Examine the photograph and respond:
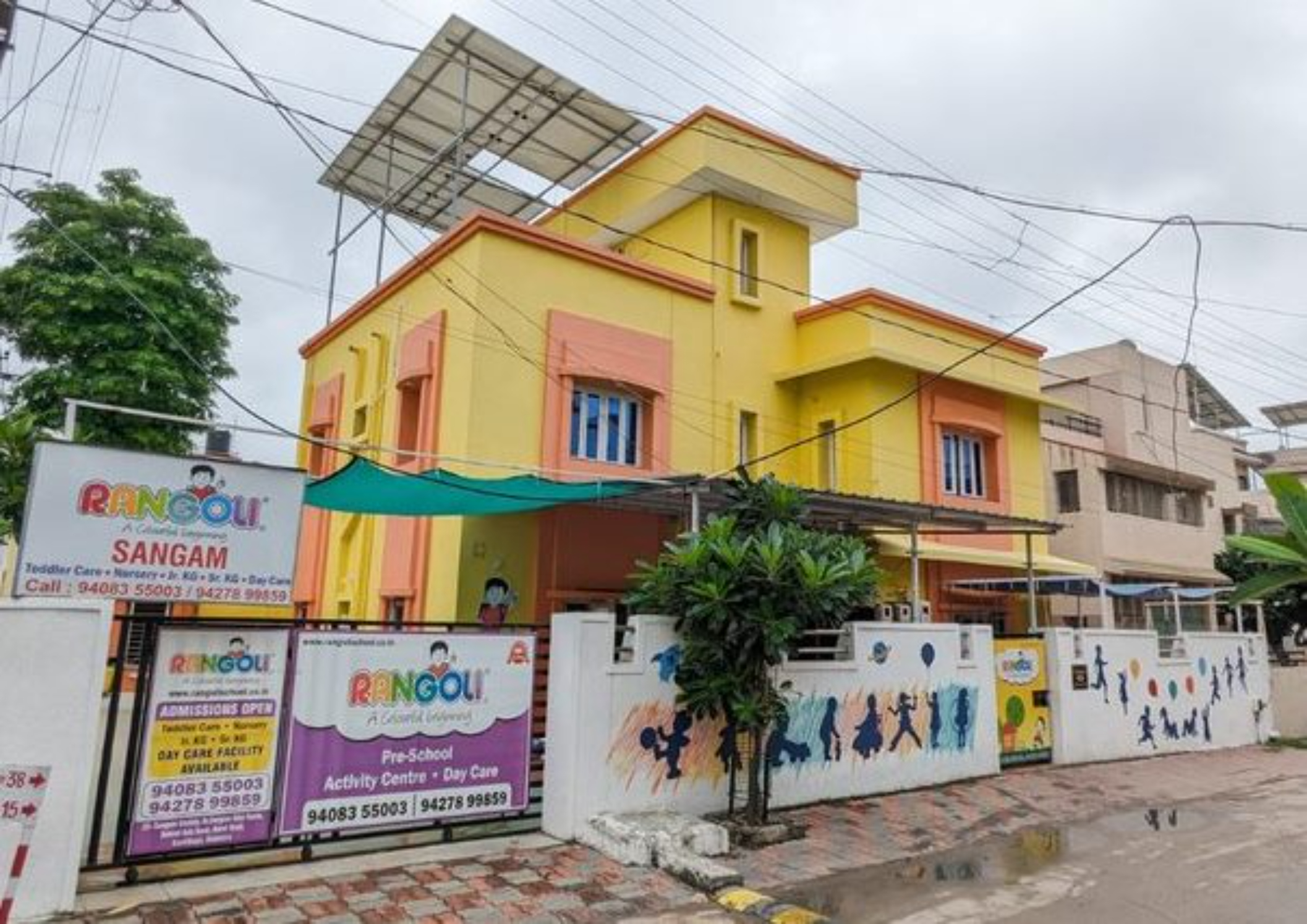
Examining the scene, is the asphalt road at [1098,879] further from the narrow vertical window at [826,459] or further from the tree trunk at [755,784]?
the narrow vertical window at [826,459]

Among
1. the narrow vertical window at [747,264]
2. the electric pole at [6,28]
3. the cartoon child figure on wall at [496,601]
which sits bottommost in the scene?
the cartoon child figure on wall at [496,601]

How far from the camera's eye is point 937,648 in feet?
32.9

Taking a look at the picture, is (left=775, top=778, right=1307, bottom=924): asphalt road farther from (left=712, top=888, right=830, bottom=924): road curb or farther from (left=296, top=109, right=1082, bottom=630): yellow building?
(left=296, top=109, right=1082, bottom=630): yellow building

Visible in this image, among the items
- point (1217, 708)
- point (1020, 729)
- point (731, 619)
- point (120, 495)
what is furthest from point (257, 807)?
point (1217, 708)

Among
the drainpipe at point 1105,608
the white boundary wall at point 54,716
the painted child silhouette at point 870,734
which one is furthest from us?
the drainpipe at point 1105,608

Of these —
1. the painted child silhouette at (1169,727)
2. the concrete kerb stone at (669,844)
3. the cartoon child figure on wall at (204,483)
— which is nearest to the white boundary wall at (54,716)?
the cartoon child figure on wall at (204,483)

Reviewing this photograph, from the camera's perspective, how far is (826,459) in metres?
15.6

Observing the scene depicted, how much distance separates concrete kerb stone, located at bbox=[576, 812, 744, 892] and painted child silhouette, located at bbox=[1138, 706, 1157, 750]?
824cm

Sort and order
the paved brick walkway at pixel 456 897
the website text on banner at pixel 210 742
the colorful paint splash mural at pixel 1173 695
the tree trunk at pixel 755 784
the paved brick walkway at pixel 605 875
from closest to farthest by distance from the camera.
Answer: the paved brick walkway at pixel 456 897
the paved brick walkway at pixel 605 875
the website text on banner at pixel 210 742
the tree trunk at pixel 755 784
the colorful paint splash mural at pixel 1173 695

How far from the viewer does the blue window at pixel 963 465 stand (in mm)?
16183

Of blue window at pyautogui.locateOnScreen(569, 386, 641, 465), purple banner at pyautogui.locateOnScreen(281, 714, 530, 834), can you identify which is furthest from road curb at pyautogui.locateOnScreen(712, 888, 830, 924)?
blue window at pyautogui.locateOnScreen(569, 386, 641, 465)

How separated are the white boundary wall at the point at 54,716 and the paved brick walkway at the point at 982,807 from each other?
433cm

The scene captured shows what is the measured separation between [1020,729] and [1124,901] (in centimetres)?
521

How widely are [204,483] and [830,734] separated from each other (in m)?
6.10
